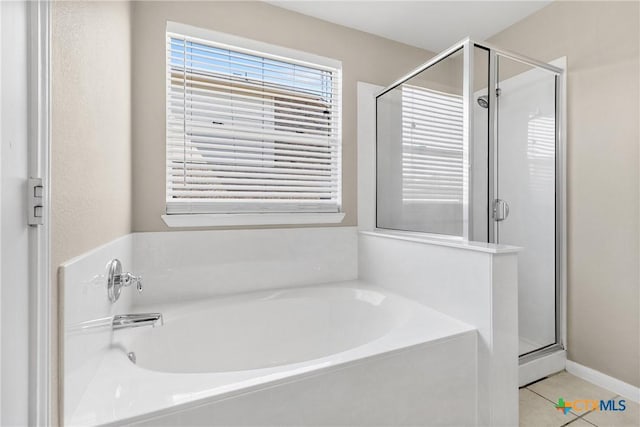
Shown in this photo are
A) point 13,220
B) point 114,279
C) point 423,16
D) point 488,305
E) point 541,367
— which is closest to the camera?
point 13,220

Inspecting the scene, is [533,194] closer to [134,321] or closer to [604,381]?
[604,381]

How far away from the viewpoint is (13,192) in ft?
2.02

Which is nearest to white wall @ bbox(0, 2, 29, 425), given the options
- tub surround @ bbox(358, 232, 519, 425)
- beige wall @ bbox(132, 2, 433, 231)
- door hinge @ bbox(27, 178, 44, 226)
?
door hinge @ bbox(27, 178, 44, 226)

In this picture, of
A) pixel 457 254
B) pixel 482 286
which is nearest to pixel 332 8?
pixel 457 254

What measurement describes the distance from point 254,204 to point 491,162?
1453 mm

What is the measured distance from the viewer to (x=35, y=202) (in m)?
0.67

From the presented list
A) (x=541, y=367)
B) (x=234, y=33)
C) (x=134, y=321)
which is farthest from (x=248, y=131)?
(x=541, y=367)

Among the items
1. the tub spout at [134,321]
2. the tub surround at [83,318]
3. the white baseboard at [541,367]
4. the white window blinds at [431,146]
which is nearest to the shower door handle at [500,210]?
the white window blinds at [431,146]

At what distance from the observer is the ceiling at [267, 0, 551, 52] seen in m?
2.17

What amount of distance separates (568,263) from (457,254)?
42.7 inches

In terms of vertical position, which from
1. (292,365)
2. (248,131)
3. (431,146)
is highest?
(248,131)

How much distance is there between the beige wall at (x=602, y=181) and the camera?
5.82ft

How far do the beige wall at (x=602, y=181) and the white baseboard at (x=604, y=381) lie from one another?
3 cm

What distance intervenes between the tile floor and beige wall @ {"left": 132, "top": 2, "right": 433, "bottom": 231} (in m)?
1.49
